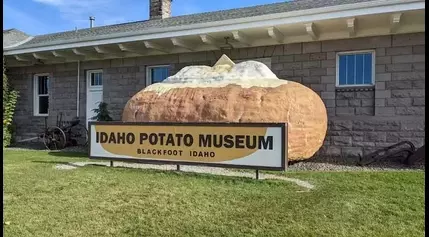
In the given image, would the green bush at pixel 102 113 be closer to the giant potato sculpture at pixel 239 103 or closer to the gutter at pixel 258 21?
the gutter at pixel 258 21

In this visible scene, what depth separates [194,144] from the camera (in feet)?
22.6

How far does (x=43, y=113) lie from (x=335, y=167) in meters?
10.3

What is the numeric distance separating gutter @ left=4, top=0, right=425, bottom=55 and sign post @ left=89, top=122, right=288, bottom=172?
357cm

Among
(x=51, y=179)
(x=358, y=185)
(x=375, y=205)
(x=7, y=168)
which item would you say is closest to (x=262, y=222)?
(x=375, y=205)

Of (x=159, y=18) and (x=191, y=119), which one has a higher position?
(x=159, y=18)

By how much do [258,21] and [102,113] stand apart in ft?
17.7

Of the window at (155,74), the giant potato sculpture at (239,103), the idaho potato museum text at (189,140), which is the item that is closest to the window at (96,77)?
the window at (155,74)

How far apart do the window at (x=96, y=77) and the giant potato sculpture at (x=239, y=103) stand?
13.7ft

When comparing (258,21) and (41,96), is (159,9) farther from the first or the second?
(258,21)

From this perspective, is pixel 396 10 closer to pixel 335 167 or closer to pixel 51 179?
pixel 335 167

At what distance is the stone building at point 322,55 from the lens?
8.58 m

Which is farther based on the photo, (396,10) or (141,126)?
(396,10)

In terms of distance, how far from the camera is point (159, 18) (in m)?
14.6

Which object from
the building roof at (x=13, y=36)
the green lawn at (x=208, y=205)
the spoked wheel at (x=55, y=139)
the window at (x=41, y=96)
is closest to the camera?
the green lawn at (x=208, y=205)
